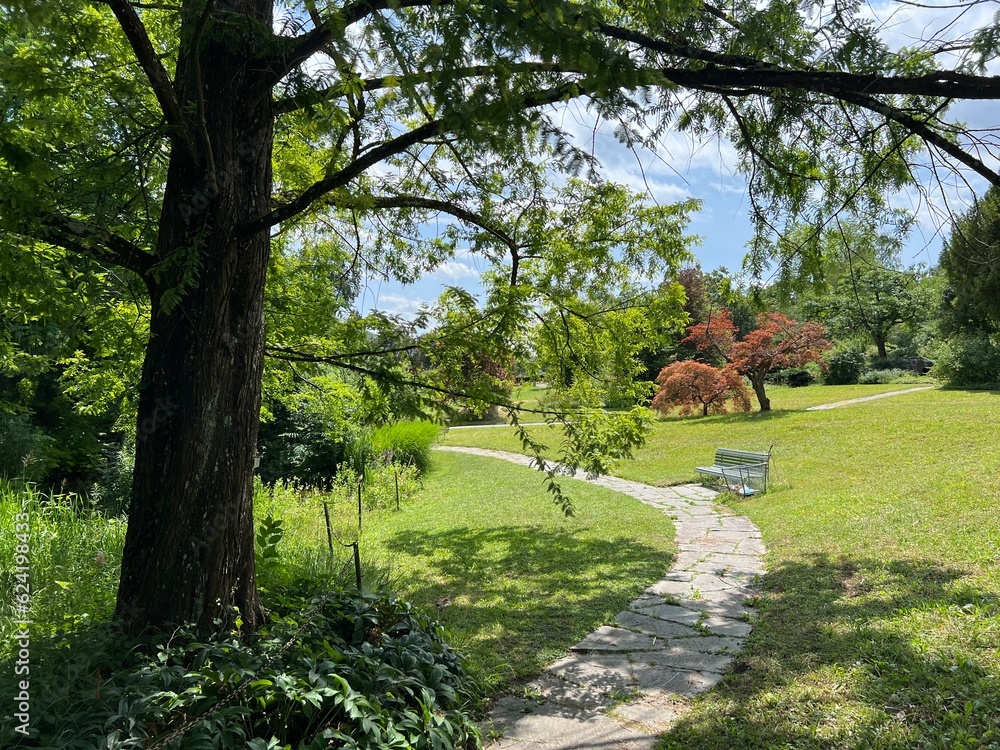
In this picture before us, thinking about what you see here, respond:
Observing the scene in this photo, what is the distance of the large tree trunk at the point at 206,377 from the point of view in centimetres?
286

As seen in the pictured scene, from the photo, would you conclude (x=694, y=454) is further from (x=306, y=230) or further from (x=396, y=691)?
(x=396, y=691)

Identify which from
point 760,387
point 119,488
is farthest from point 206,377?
point 760,387

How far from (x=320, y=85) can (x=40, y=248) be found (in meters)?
2.27

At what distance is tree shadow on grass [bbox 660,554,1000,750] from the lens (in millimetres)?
2840

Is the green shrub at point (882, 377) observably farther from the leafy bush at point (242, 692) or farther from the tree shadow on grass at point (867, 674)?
the leafy bush at point (242, 692)

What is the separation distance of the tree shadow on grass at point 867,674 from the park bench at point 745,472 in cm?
528

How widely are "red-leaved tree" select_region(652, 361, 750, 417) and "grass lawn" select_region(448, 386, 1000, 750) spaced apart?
863 centimetres

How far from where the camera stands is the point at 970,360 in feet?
69.0

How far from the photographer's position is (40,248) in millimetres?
3785

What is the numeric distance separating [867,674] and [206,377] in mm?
3898

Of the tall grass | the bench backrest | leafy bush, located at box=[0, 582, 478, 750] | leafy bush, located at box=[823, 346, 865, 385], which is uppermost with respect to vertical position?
leafy bush, located at box=[823, 346, 865, 385]

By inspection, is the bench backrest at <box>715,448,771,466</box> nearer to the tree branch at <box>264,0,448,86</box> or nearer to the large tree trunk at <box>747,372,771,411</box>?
the large tree trunk at <box>747,372,771,411</box>

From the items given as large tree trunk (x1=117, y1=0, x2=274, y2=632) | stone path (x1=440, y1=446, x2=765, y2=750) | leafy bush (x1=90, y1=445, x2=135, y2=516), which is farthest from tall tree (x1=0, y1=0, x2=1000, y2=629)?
leafy bush (x1=90, y1=445, x2=135, y2=516)

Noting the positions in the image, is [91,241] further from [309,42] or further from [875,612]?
[875,612]
